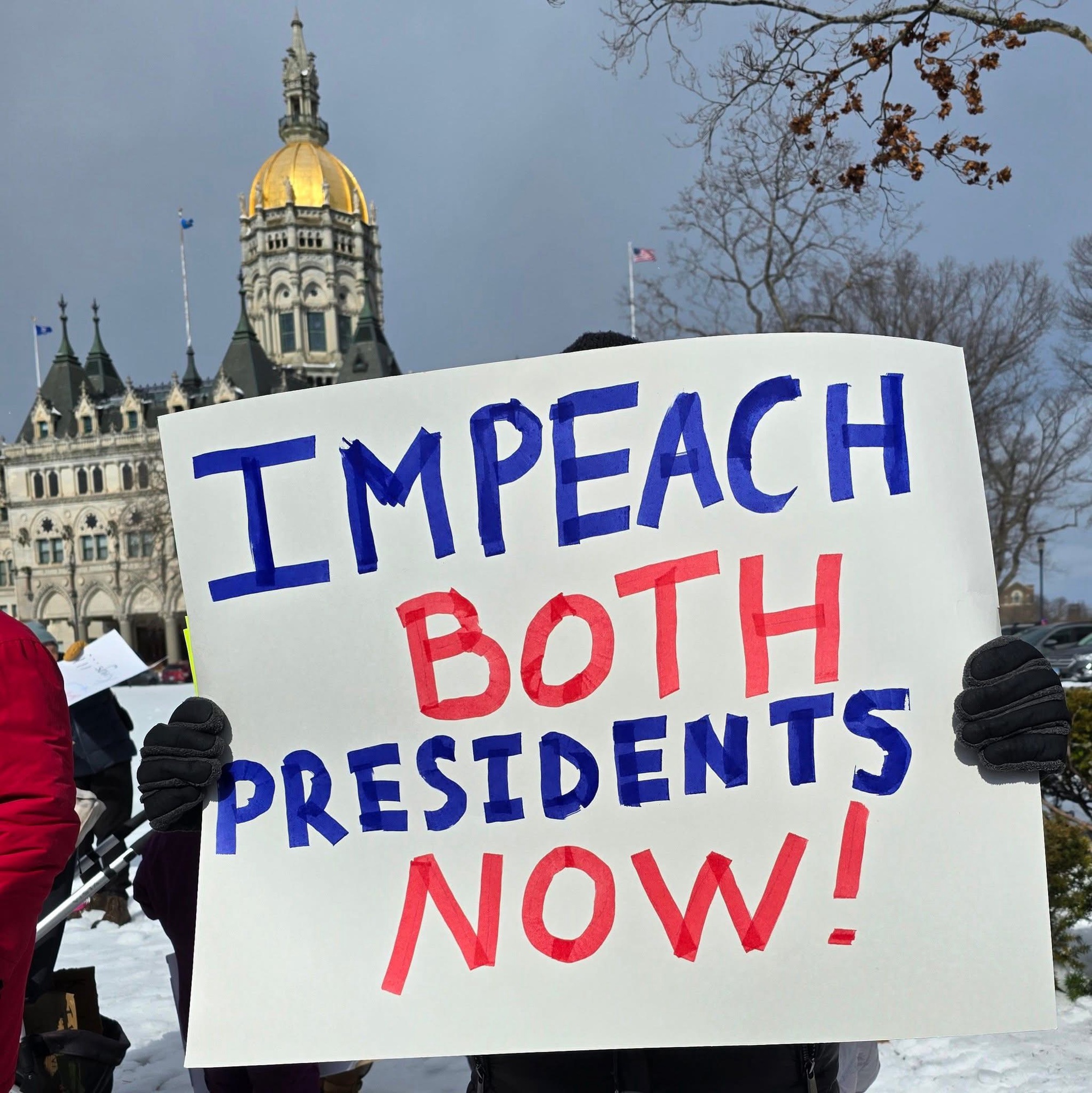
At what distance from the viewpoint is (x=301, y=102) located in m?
80.6

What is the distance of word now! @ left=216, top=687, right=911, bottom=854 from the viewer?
5.27 ft

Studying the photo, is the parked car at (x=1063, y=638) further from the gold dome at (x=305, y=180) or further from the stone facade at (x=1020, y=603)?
the gold dome at (x=305, y=180)

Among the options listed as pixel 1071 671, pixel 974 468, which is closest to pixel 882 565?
pixel 974 468

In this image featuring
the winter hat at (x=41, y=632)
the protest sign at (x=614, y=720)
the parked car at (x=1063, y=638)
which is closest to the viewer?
the protest sign at (x=614, y=720)

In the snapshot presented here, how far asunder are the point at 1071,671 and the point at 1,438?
69.3 meters

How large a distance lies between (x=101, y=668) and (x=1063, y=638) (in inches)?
834

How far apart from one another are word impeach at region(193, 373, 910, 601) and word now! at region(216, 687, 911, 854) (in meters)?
0.32

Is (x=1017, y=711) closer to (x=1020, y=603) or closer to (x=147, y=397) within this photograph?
(x=147, y=397)

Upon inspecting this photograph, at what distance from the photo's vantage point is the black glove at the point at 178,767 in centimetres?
162

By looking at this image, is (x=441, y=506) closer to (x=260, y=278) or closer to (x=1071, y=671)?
(x=1071, y=671)

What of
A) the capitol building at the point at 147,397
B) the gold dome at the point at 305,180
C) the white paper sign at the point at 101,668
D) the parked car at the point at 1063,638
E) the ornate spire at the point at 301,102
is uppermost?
the ornate spire at the point at 301,102

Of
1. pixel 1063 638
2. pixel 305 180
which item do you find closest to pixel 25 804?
pixel 1063 638

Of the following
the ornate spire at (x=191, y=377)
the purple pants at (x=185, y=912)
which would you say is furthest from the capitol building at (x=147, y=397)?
the purple pants at (x=185, y=912)

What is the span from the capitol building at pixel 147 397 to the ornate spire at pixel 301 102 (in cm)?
306
